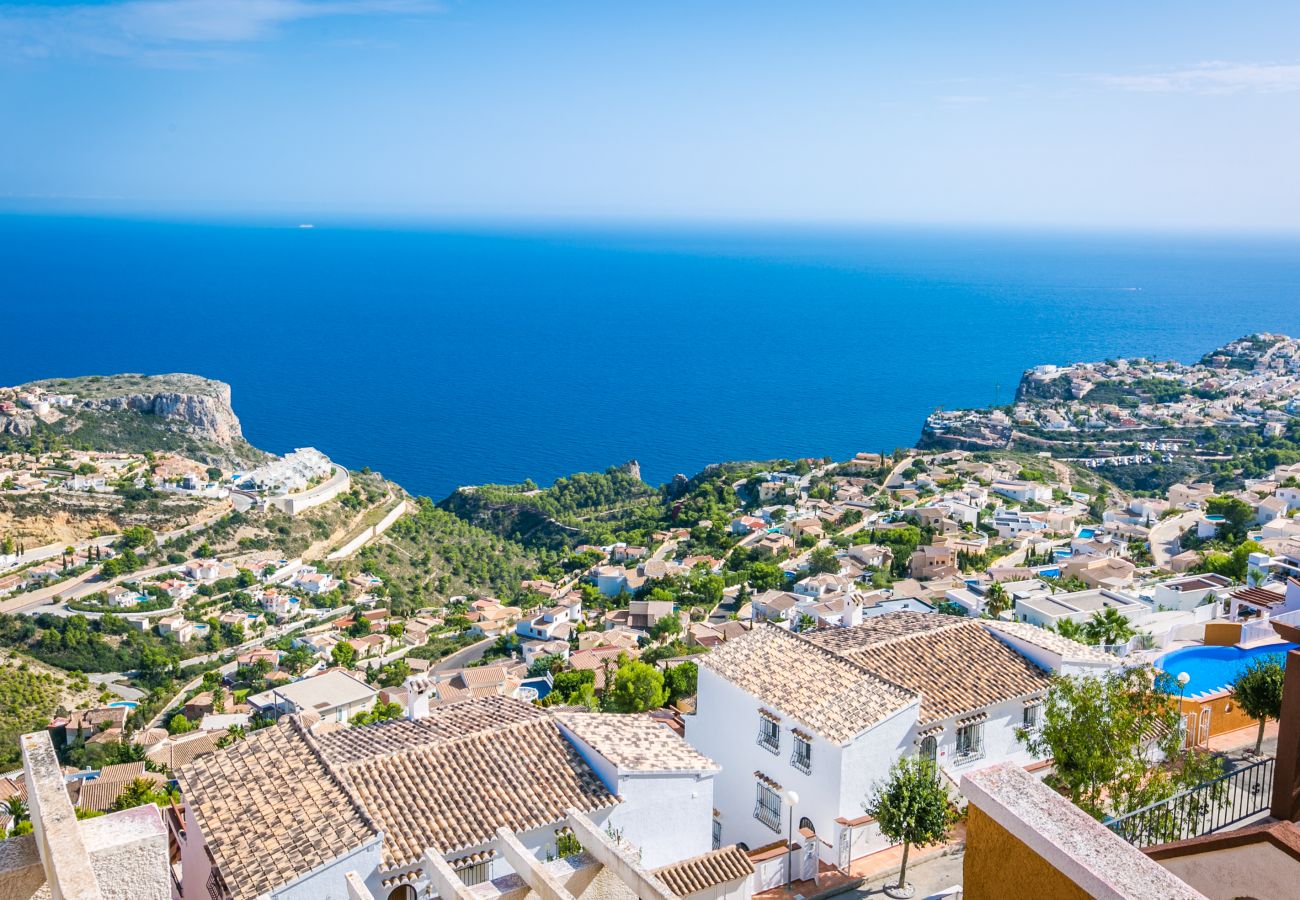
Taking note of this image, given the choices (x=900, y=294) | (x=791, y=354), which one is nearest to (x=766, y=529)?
(x=791, y=354)

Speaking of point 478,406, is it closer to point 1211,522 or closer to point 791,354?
point 791,354

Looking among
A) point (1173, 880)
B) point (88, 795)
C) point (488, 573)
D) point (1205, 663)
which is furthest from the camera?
point (488, 573)

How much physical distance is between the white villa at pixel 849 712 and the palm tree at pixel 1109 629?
84.0 inches

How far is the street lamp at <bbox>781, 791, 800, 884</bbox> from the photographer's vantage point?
36.7ft

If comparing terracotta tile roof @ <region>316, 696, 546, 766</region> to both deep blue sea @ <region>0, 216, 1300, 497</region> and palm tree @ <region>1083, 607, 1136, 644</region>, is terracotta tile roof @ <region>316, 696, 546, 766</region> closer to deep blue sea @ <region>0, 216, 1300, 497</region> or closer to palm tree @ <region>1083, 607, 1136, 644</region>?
palm tree @ <region>1083, 607, 1136, 644</region>

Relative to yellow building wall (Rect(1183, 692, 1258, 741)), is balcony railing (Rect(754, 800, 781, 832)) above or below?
below

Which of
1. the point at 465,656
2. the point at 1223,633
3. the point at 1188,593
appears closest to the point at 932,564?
the point at 465,656

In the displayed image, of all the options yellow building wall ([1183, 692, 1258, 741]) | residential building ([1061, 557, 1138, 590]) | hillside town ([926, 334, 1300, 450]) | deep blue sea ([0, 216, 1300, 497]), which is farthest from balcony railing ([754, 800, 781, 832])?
deep blue sea ([0, 216, 1300, 497])

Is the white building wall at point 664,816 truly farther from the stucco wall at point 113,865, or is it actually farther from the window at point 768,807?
the stucco wall at point 113,865

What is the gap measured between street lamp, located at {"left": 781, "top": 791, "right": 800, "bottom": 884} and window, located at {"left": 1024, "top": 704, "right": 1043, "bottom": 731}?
10.9 feet

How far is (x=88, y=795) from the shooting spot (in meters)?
23.0

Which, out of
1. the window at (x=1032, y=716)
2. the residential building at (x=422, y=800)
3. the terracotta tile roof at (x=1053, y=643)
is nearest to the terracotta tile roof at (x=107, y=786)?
the residential building at (x=422, y=800)

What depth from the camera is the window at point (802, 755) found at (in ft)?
40.1

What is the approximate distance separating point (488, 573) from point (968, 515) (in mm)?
24683
